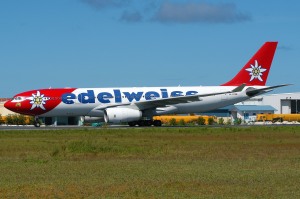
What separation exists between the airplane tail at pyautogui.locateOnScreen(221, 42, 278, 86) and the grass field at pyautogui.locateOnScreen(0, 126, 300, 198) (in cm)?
3088

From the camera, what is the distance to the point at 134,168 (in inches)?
810

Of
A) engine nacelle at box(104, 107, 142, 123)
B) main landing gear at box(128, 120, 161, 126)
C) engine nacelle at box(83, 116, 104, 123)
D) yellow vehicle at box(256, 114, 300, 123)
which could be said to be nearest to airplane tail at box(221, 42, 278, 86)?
main landing gear at box(128, 120, 161, 126)

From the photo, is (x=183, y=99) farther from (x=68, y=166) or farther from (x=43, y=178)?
(x=43, y=178)

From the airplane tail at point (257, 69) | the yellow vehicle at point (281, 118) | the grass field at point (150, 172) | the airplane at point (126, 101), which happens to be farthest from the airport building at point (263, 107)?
the grass field at point (150, 172)

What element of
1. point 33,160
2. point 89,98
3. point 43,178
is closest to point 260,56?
point 89,98

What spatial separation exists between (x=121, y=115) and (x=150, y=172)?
35302 millimetres

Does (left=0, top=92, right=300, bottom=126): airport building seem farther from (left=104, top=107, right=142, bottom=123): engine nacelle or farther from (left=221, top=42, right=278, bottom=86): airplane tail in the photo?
(left=104, top=107, right=142, bottom=123): engine nacelle

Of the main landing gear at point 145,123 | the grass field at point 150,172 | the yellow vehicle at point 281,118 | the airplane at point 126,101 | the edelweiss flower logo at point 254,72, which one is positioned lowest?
the grass field at point 150,172

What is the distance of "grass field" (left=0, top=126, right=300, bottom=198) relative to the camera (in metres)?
15.0

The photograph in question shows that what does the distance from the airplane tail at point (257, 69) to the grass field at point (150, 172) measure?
30.9 m

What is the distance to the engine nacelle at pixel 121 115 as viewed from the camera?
54344 millimetres

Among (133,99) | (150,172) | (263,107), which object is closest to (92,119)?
(133,99)

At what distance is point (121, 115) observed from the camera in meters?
54.5

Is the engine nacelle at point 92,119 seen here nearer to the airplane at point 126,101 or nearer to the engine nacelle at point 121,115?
the airplane at point 126,101
